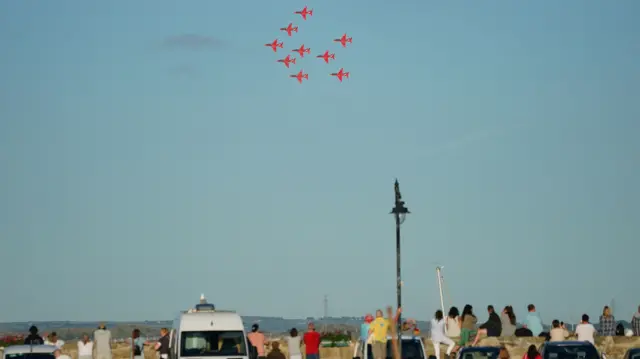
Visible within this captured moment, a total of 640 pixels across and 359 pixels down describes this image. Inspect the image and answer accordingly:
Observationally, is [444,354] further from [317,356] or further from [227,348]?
[227,348]

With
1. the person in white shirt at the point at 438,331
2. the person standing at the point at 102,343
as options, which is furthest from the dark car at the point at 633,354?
the person standing at the point at 102,343

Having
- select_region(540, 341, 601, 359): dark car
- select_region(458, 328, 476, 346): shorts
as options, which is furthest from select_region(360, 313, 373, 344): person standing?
select_region(540, 341, 601, 359): dark car

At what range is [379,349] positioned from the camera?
109 ft

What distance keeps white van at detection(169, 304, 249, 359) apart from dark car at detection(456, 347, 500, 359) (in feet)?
17.3

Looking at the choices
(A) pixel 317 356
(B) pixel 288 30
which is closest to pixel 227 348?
(A) pixel 317 356

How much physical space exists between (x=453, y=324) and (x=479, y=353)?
6688 millimetres

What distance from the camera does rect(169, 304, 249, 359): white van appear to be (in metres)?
31.9

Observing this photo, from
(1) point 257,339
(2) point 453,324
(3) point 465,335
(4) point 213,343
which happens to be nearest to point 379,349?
(4) point 213,343

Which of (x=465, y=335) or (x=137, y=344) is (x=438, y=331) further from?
(x=137, y=344)

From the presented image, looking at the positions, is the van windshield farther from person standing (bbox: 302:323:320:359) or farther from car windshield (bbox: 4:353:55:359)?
person standing (bbox: 302:323:320:359)

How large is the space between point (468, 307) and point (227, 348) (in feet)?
29.7

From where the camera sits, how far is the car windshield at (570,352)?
29938 mm

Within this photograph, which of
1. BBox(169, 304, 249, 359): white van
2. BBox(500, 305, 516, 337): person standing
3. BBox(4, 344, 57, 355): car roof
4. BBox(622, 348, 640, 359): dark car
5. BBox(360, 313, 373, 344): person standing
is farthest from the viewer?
BBox(500, 305, 516, 337): person standing

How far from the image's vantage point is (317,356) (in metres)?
38.3
